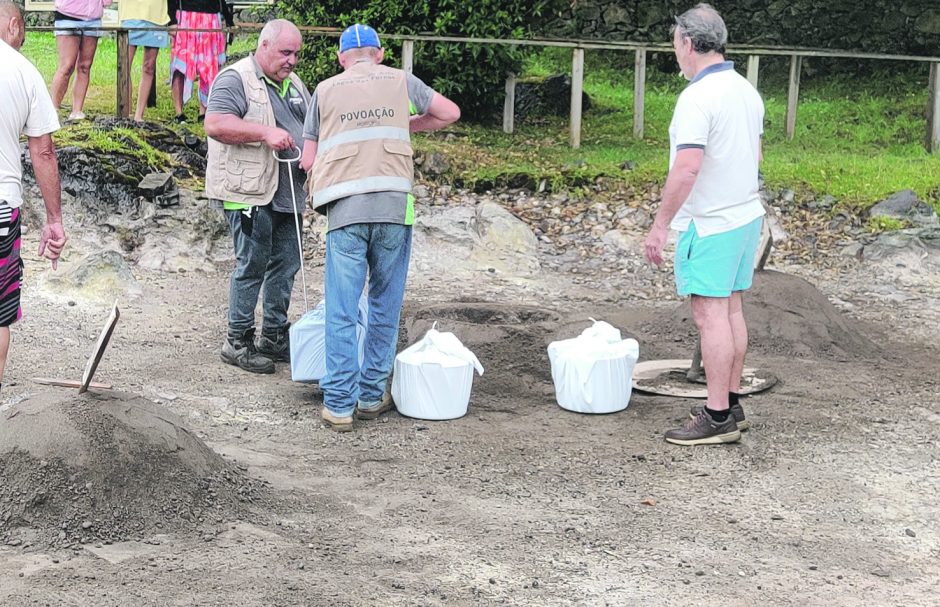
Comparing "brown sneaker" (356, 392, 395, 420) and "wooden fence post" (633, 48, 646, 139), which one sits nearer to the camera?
"brown sneaker" (356, 392, 395, 420)

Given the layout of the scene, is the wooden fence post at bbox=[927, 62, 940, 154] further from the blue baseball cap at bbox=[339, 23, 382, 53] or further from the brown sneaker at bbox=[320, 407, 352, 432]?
the brown sneaker at bbox=[320, 407, 352, 432]

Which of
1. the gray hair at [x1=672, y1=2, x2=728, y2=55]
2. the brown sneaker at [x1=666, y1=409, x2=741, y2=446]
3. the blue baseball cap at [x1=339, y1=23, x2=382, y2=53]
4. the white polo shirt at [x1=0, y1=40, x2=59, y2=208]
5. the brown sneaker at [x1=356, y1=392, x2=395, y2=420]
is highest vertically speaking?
the gray hair at [x1=672, y1=2, x2=728, y2=55]

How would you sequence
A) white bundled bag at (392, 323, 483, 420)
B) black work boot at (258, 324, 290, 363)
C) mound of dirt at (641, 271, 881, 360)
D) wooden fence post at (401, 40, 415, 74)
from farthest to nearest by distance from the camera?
1. wooden fence post at (401, 40, 415, 74)
2. mound of dirt at (641, 271, 881, 360)
3. black work boot at (258, 324, 290, 363)
4. white bundled bag at (392, 323, 483, 420)

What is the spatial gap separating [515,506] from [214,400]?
205 centimetres

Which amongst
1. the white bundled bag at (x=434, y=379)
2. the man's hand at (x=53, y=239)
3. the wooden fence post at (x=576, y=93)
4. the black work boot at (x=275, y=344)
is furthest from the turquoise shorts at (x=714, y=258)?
the wooden fence post at (x=576, y=93)

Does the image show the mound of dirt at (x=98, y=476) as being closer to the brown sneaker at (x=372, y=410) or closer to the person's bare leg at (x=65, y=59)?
the brown sneaker at (x=372, y=410)

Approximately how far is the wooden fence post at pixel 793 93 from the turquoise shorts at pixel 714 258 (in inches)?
288

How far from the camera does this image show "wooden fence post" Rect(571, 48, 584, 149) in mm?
11617

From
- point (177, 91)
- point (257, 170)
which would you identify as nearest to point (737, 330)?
point (257, 170)

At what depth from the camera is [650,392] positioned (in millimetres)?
6492

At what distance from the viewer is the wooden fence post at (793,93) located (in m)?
12.3

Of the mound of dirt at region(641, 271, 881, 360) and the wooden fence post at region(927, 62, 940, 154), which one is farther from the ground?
the wooden fence post at region(927, 62, 940, 154)

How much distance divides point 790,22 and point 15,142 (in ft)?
40.1

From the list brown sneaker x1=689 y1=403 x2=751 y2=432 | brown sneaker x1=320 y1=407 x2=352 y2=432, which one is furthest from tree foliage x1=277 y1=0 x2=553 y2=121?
brown sneaker x1=689 y1=403 x2=751 y2=432
